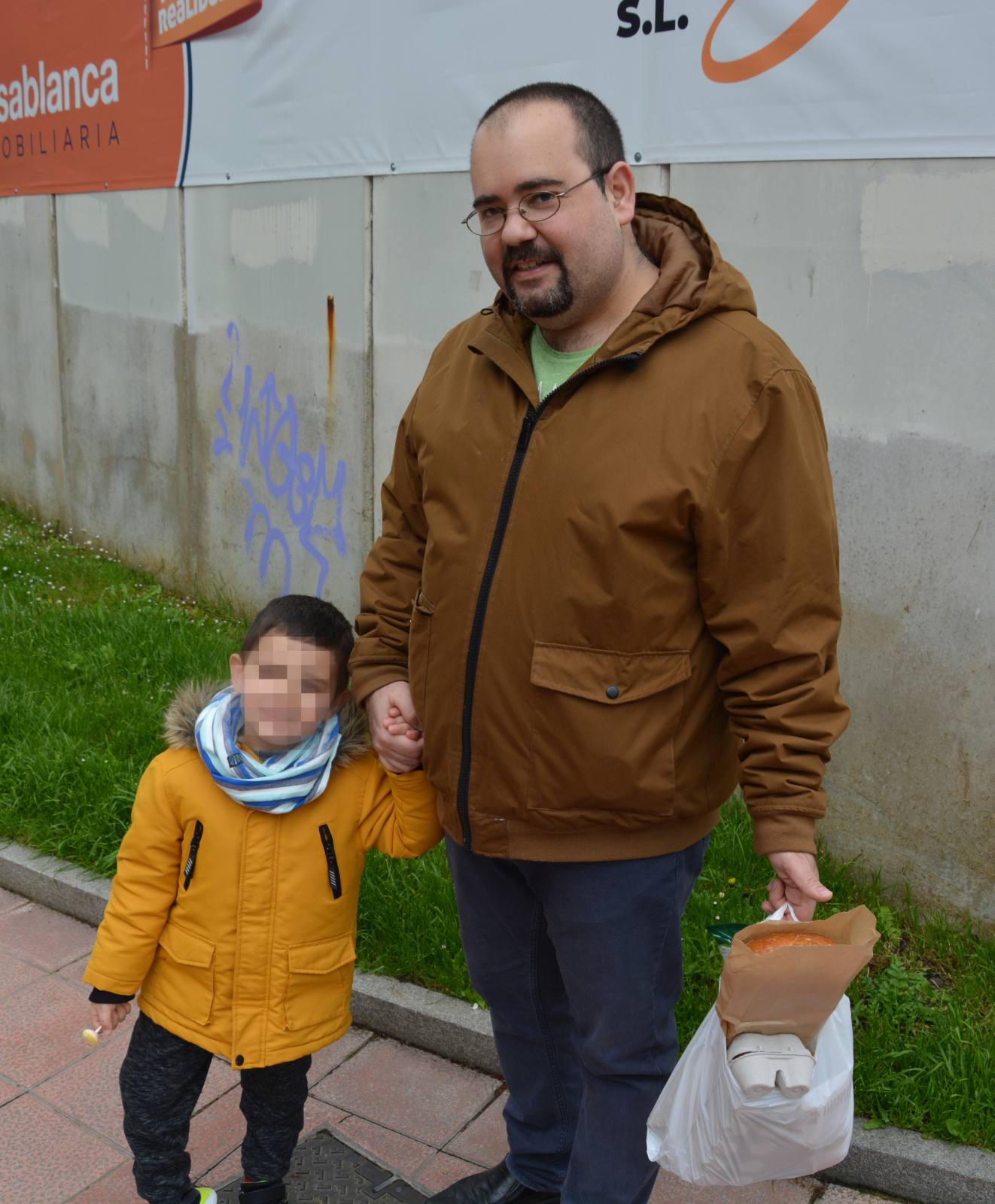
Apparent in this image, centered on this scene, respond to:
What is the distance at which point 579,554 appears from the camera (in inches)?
79.4

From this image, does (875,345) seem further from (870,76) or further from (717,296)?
(717,296)

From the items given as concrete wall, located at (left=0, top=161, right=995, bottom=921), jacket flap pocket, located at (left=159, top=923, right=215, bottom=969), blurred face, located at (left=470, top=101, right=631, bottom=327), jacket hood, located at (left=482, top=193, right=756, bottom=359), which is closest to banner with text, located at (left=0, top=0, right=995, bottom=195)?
concrete wall, located at (left=0, top=161, right=995, bottom=921)

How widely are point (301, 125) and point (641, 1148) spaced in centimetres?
460

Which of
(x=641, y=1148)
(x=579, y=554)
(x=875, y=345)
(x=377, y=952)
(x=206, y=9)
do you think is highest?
(x=206, y=9)

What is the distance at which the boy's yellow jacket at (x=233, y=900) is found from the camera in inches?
92.7

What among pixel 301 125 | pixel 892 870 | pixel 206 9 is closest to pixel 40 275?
pixel 206 9

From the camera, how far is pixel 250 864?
7.70ft

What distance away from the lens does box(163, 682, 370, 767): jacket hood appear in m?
2.39

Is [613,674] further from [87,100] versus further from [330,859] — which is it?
[87,100]

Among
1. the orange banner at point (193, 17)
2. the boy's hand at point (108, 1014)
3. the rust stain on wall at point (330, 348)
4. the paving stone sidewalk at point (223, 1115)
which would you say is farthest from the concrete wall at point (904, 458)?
the orange banner at point (193, 17)

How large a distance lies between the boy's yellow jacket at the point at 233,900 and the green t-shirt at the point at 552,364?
804 millimetres

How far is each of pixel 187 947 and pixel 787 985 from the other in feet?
3.82

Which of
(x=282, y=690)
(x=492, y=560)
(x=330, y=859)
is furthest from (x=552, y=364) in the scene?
(x=330, y=859)

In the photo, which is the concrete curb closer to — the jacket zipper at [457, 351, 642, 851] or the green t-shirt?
the jacket zipper at [457, 351, 642, 851]
